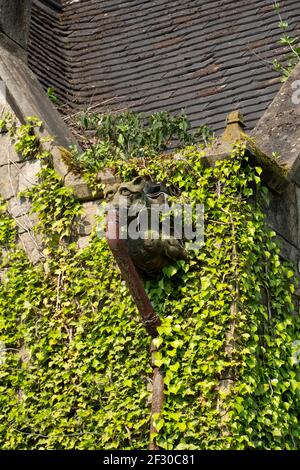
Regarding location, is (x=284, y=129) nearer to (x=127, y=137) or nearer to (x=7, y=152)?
(x=127, y=137)

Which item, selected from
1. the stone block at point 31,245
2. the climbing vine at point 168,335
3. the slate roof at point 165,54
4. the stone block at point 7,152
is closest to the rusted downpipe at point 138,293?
the climbing vine at point 168,335

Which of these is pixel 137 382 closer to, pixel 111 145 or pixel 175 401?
pixel 175 401

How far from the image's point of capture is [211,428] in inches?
327

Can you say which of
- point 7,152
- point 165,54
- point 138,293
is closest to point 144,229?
point 138,293

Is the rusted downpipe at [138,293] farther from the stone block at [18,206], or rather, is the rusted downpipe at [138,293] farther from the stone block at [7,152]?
the stone block at [7,152]

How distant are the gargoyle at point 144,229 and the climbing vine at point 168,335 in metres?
0.15

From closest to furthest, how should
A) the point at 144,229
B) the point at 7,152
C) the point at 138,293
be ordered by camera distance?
the point at 138,293, the point at 144,229, the point at 7,152

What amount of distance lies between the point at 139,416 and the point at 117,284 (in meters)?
0.96

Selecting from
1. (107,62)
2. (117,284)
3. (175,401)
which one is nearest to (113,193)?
(117,284)

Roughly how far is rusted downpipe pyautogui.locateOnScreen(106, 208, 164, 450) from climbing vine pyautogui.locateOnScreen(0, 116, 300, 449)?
53 mm

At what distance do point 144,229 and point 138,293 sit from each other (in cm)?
44

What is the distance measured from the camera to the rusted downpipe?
827 centimetres

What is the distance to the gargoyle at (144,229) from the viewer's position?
27.7 ft

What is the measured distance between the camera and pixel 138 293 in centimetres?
845
